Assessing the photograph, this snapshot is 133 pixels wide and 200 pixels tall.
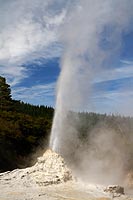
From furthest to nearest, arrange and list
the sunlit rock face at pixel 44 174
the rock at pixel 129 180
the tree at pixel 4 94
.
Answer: the tree at pixel 4 94 → the rock at pixel 129 180 → the sunlit rock face at pixel 44 174

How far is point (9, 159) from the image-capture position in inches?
1195

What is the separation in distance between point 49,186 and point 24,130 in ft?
66.6

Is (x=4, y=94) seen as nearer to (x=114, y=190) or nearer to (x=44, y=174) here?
(x=44, y=174)

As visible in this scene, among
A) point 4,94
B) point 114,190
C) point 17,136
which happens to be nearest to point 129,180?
point 17,136

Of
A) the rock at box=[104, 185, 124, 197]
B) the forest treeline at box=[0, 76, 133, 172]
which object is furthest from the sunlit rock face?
the forest treeline at box=[0, 76, 133, 172]

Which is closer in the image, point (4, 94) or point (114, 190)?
point (114, 190)

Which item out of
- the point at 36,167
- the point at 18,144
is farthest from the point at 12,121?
the point at 36,167

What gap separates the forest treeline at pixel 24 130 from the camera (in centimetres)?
3067

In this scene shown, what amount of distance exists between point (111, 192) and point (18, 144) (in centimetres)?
1935

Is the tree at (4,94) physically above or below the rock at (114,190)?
above

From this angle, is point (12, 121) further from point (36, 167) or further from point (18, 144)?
point (36, 167)

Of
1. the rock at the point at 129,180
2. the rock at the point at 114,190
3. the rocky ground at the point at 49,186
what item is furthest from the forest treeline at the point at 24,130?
the rock at the point at 114,190

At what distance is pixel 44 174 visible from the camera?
14961 millimetres

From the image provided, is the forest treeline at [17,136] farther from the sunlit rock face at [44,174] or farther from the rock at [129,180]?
the sunlit rock face at [44,174]
